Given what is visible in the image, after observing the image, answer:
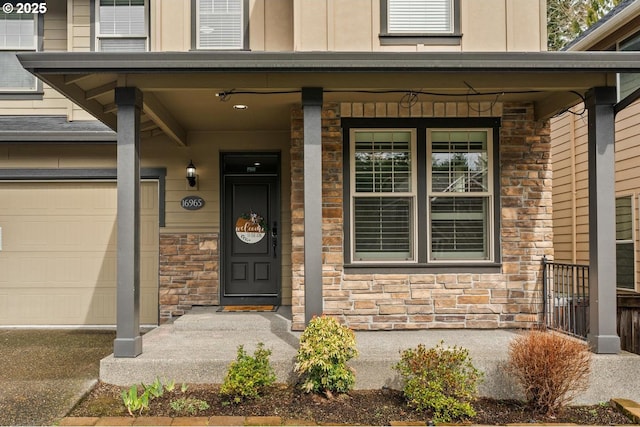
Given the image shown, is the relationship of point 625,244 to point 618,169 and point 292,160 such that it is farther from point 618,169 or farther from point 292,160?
point 292,160

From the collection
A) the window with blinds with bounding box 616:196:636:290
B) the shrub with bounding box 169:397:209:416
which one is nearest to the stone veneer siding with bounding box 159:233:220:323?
the shrub with bounding box 169:397:209:416

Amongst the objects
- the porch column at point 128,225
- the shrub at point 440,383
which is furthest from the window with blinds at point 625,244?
the porch column at point 128,225

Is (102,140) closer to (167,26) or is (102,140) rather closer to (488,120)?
(167,26)

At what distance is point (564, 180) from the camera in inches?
374

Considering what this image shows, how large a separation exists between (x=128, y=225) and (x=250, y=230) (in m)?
2.78

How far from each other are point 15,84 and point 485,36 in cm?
655

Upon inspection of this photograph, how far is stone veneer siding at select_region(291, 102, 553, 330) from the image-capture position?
5992 mm

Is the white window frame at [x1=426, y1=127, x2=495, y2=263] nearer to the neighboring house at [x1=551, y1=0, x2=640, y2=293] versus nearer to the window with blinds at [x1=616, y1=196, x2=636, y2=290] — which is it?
the neighboring house at [x1=551, y1=0, x2=640, y2=293]

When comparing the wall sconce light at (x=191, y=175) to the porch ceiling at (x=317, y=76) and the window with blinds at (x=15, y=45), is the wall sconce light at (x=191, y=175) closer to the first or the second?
the porch ceiling at (x=317, y=76)

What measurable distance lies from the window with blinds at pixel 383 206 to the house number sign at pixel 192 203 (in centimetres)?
250

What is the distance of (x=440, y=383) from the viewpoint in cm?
416

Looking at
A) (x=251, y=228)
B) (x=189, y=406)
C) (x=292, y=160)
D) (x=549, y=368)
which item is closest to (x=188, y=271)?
(x=251, y=228)

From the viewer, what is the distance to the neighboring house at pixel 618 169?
7.55 meters

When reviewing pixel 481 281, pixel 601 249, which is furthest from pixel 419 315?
pixel 601 249
